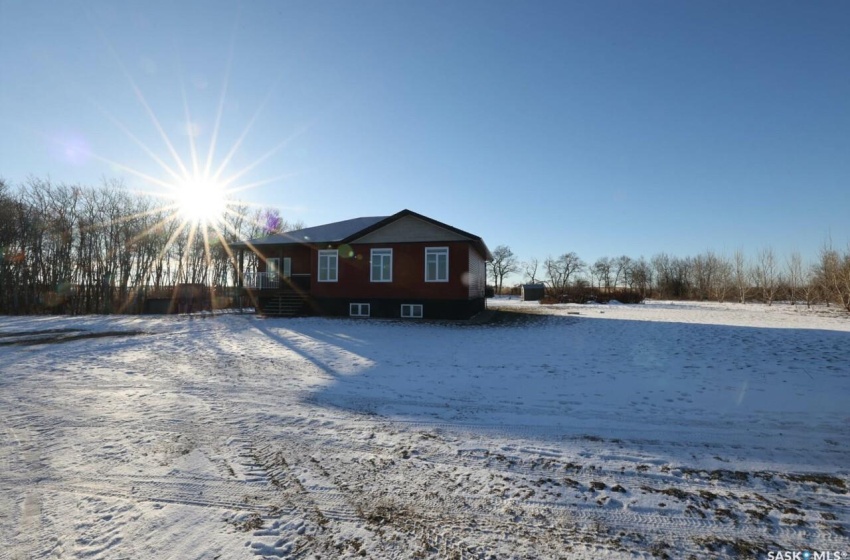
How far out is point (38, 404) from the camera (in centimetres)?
582

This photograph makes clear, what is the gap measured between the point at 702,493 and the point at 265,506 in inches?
152

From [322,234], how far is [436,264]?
297 inches

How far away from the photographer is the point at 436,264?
18.0 m

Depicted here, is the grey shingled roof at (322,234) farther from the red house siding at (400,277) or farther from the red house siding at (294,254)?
the red house siding at (400,277)

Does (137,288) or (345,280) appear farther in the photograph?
(137,288)

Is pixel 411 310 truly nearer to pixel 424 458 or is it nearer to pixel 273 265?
pixel 273 265

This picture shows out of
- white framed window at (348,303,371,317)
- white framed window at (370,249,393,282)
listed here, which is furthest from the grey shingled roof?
white framed window at (348,303,371,317)

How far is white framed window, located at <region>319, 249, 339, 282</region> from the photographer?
19453mm

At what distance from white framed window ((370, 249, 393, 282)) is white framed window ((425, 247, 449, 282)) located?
6.21ft

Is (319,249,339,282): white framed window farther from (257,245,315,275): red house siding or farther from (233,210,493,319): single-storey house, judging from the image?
(257,245,315,275): red house siding

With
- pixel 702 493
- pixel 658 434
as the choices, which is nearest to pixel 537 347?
pixel 658 434

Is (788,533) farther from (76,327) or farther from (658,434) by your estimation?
(76,327)

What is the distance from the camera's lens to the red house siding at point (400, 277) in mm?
17750

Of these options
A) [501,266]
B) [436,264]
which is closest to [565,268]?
[501,266]
